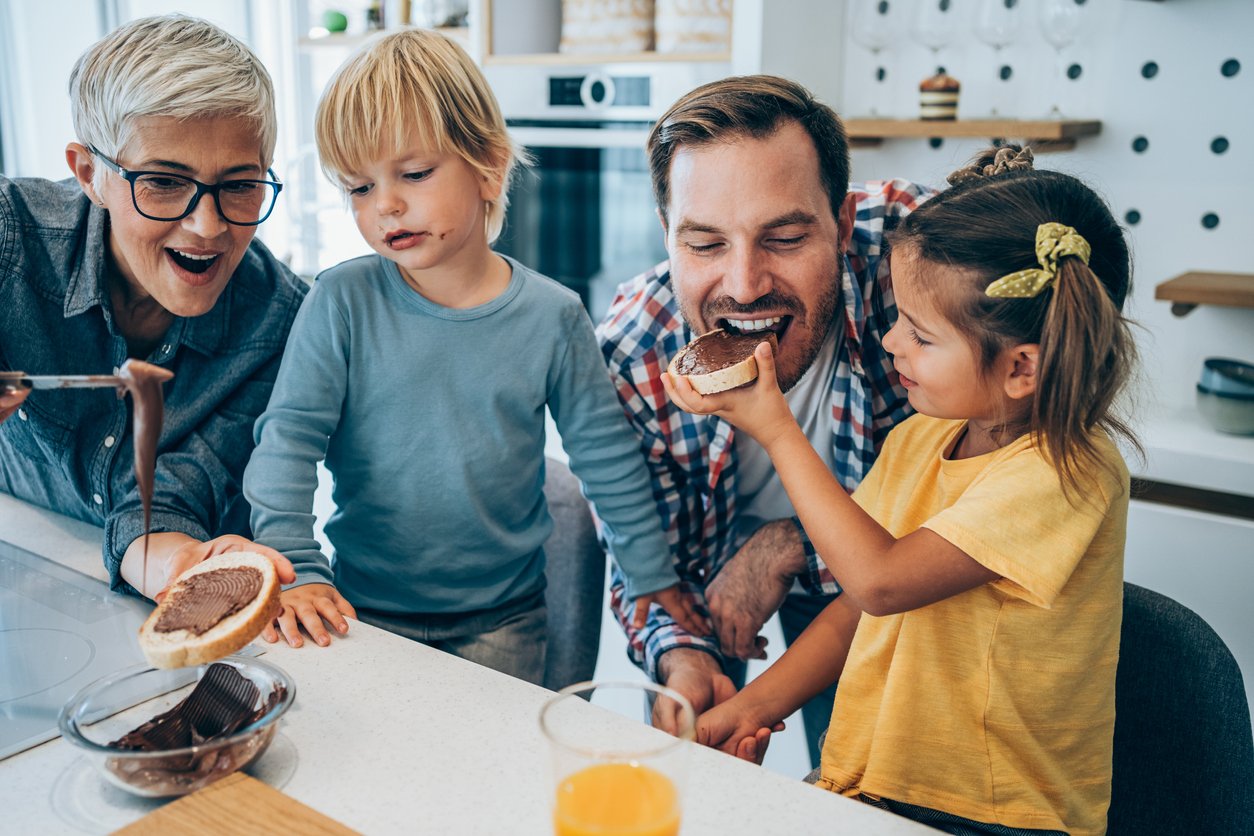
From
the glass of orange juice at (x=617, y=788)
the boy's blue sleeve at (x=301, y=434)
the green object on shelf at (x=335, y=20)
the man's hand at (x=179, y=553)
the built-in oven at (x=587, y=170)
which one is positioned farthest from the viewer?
the green object on shelf at (x=335, y=20)

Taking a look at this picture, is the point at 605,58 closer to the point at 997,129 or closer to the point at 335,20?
the point at 997,129

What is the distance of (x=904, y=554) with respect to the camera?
1.05 metres

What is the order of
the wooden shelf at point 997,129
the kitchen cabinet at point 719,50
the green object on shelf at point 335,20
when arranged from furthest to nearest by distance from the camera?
the green object on shelf at point 335,20 → the kitchen cabinet at point 719,50 → the wooden shelf at point 997,129

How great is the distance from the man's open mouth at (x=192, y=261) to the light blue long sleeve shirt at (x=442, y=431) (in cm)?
14

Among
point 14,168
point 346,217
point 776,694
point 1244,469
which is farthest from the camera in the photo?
point 346,217

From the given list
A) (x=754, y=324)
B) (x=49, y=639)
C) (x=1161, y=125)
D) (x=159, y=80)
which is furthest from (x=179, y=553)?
(x=1161, y=125)

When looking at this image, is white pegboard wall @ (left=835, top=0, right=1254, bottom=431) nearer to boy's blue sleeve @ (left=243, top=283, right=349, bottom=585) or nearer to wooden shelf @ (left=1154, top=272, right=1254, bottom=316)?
wooden shelf @ (left=1154, top=272, right=1254, bottom=316)

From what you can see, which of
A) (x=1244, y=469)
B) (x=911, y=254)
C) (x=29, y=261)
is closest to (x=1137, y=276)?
(x=1244, y=469)


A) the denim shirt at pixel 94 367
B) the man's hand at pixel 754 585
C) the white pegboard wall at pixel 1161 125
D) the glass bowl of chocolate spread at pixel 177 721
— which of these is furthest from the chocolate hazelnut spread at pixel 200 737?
the white pegboard wall at pixel 1161 125

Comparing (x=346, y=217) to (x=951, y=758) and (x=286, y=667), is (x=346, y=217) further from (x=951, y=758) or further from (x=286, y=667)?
(x=951, y=758)

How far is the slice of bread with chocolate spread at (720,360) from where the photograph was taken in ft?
3.99

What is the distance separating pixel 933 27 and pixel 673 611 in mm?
1458

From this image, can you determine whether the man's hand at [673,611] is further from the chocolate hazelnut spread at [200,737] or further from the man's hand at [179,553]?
the chocolate hazelnut spread at [200,737]

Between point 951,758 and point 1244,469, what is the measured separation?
3.39ft
